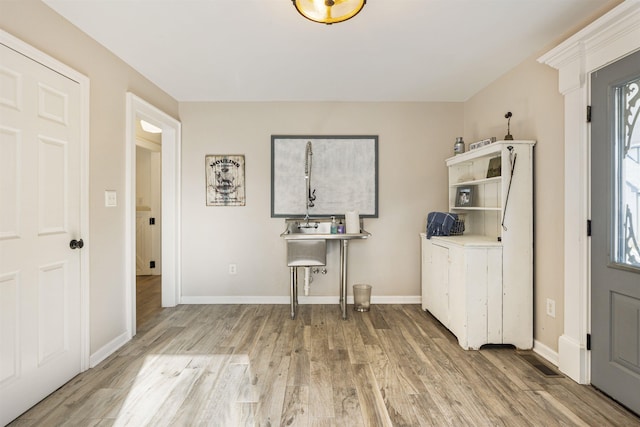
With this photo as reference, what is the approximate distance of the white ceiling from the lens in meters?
2.01

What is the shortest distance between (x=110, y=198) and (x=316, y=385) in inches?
81.2

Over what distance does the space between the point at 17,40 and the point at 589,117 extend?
3321mm

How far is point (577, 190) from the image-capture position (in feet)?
6.86

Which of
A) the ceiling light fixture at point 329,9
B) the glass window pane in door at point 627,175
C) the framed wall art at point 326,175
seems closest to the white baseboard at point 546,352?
the glass window pane in door at point 627,175

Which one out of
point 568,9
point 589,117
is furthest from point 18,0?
point 589,117

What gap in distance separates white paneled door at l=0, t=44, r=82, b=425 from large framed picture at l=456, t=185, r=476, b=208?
10.9 feet

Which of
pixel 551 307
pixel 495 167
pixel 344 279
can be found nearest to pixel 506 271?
pixel 551 307

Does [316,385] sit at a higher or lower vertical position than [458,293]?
lower

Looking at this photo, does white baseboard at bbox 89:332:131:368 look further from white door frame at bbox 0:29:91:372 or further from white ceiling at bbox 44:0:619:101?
white ceiling at bbox 44:0:619:101

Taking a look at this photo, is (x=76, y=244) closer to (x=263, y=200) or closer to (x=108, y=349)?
(x=108, y=349)

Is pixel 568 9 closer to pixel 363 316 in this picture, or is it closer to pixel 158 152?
pixel 363 316

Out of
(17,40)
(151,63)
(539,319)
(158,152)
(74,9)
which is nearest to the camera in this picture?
(17,40)

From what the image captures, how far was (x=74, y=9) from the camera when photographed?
2.01m

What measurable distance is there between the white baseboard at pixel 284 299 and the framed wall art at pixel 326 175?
3.17ft
